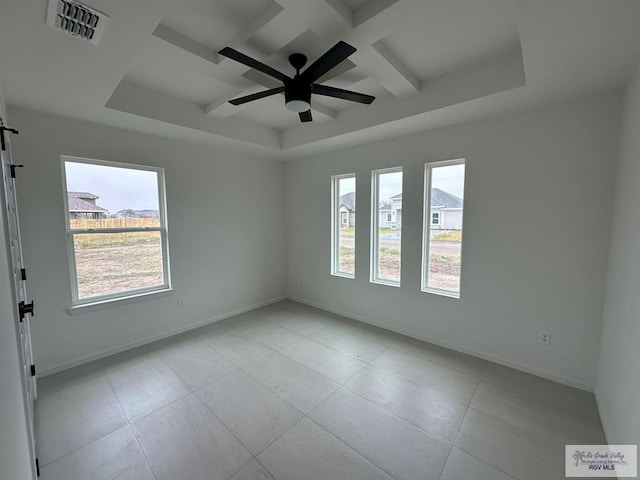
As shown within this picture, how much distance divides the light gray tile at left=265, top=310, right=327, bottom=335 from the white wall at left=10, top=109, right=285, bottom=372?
60 centimetres

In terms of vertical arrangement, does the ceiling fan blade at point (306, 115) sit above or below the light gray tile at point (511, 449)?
above

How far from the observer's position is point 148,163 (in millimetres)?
3217

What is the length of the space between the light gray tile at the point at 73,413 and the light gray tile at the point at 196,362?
540 mm

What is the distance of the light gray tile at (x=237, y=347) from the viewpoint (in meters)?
2.92

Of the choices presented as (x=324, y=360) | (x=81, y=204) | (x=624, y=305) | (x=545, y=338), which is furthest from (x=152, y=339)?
(x=624, y=305)

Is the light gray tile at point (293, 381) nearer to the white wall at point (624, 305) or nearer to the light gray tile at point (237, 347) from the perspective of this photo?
the light gray tile at point (237, 347)

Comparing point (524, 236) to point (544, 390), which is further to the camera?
point (524, 236)

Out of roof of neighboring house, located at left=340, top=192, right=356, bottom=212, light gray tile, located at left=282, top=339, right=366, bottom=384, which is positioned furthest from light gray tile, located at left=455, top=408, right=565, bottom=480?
roof of neighboring house, located at left=340, top=192, right=356, bottom=212

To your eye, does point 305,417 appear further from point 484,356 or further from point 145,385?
point 484,356

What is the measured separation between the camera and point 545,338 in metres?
2.54

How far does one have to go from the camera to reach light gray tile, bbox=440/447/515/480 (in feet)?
5.25

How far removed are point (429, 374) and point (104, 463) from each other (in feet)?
8.53

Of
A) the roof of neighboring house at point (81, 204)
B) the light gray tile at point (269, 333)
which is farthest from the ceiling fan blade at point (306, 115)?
the light gray tile at point (269, 333)

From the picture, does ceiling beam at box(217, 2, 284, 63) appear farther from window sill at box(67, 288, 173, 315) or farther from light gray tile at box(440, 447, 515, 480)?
light gray tile at box(440, 447, 515, 480)
